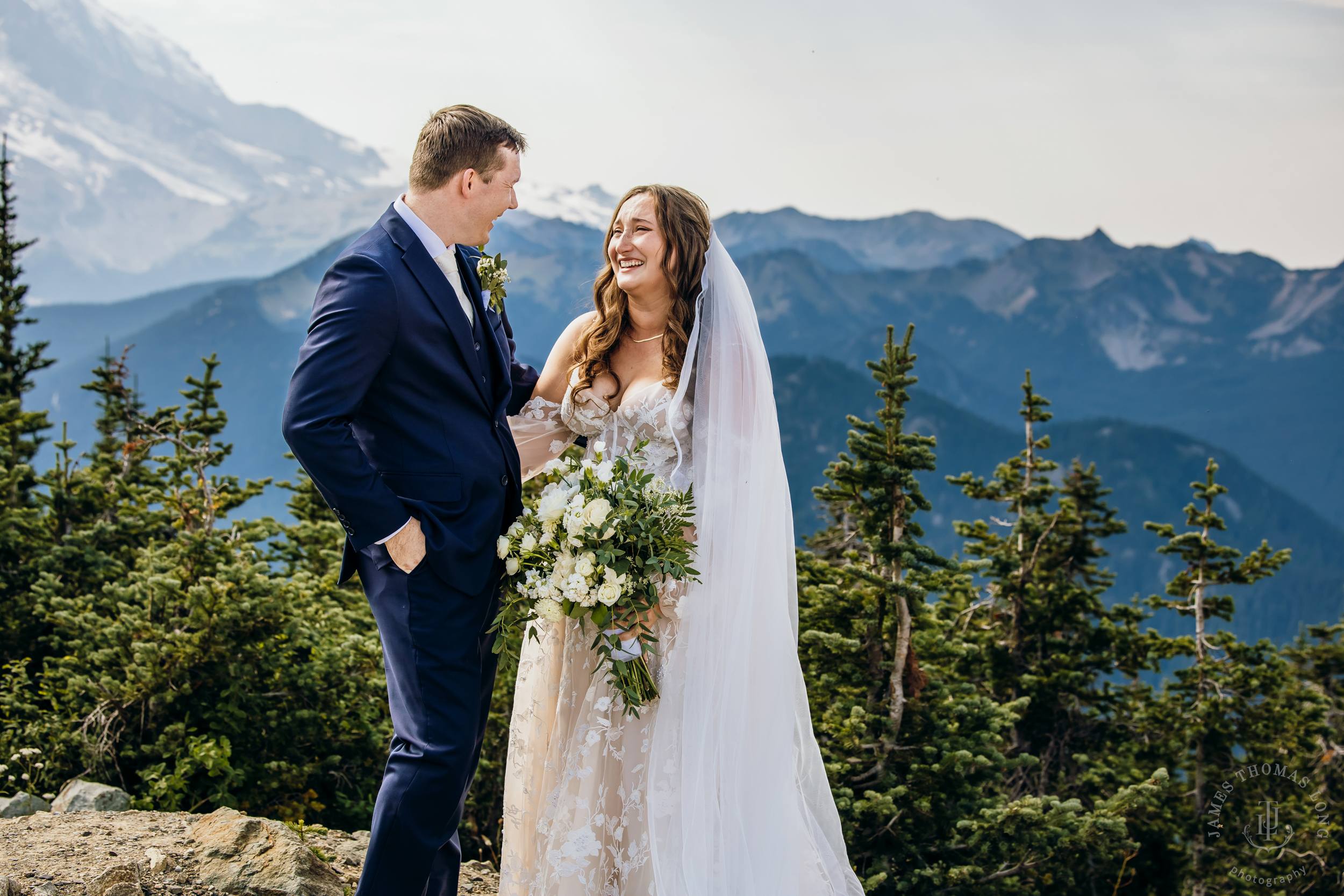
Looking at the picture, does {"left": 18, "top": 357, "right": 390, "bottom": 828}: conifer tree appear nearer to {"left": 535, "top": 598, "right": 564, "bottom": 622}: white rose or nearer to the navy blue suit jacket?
the navy blue suit jacket

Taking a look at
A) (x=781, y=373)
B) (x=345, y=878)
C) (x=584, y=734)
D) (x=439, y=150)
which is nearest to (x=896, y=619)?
(x=584, y=734)

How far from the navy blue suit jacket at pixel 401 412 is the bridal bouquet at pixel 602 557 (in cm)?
16

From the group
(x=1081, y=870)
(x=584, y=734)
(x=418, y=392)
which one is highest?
(x=418, y=392)

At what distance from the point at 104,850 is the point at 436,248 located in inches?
112

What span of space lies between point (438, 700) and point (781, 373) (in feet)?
498

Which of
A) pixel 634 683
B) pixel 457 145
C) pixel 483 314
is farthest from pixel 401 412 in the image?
pixel 634 683

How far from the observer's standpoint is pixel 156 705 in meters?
5.19

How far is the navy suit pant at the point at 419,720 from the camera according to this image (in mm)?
3043

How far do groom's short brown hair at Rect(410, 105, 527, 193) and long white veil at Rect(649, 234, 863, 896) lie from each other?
113 centimetres

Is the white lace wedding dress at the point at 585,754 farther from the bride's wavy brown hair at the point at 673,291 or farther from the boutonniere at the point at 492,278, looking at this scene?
the boutonniere at the point at 492,278

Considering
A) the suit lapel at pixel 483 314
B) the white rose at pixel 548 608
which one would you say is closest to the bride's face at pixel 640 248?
the suit lapel at pixel 483 314

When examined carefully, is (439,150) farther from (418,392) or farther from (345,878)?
(345,878)

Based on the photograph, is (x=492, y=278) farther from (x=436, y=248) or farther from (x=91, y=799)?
(x=91, y=799)

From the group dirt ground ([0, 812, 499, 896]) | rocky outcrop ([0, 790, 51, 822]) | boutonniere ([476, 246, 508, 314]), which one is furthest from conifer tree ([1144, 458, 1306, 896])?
rocky outcrop ([0, 790, 51, 822])
